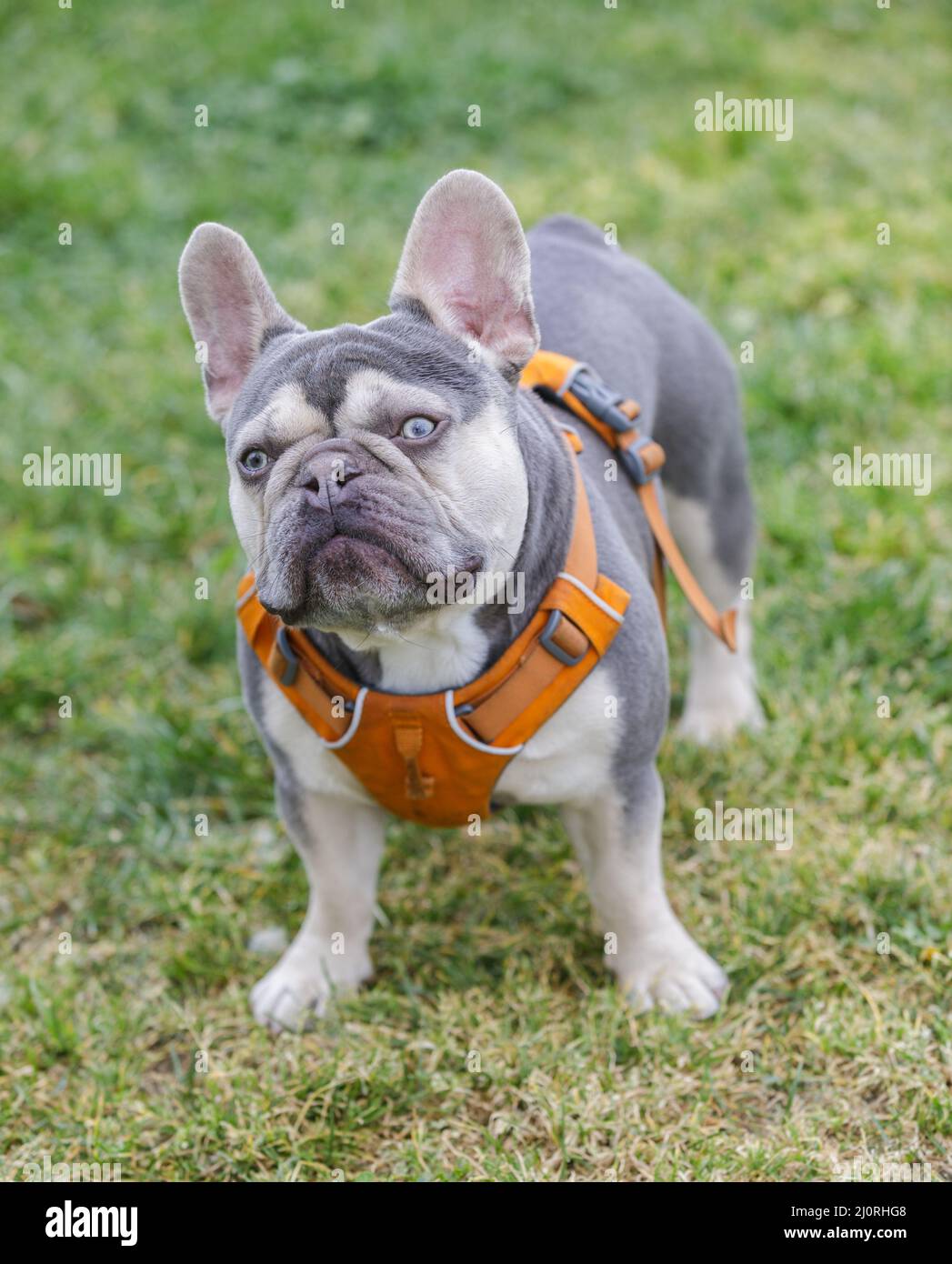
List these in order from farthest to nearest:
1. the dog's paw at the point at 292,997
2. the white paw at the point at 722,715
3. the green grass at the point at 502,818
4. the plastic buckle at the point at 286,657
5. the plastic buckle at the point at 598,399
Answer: the white paw at the point at 722,715
the dog's paw at the point at 292,997
the plastic buckle at the point at 598,399
the green grass at the point at 502,818
the plastic buckle at the point at 286,657

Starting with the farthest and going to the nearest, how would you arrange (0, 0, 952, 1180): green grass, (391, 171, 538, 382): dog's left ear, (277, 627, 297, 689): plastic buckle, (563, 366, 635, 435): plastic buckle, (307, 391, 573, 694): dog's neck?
(563, 366, 635, 435): plastic buckle < (0, 0, 952, 1180): green grass < (277, 627, 297, 689): plastic buckle < (307, 391, 573, 694): dog's neck < (391, 171, 538, 382): dog's left ear

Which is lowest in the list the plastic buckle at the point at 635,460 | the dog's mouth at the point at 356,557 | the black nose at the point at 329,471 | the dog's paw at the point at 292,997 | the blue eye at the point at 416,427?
the dog's paw at the point at 292,997

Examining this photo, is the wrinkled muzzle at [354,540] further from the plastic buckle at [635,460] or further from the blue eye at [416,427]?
the plastic buckle at [635,460]

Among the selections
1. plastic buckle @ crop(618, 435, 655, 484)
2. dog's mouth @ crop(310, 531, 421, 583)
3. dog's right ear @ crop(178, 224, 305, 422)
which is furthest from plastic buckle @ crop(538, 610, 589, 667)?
dog's right ear @ crop(178, 224, 305, 422)

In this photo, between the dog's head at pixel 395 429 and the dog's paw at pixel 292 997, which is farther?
the dog's paw at pixel 292 997

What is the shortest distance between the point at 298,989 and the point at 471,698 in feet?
3.48

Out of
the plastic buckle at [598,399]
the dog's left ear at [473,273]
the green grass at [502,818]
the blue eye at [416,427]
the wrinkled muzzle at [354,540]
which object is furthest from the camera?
the plastic buckle at [598,399]

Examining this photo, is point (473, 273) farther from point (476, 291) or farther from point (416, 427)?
point (416, 427)

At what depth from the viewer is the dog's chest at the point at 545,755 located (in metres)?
3.06

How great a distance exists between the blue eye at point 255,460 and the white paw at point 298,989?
1372 mm

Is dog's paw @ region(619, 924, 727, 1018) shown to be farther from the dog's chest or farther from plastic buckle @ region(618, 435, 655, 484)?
plastic buckle @ region(618, 435, 655, 484)

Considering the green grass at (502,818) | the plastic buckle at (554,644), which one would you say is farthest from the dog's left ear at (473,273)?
the green grass at (502,818)

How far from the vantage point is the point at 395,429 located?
269 centimetres

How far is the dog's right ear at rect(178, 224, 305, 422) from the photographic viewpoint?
9.74ft
